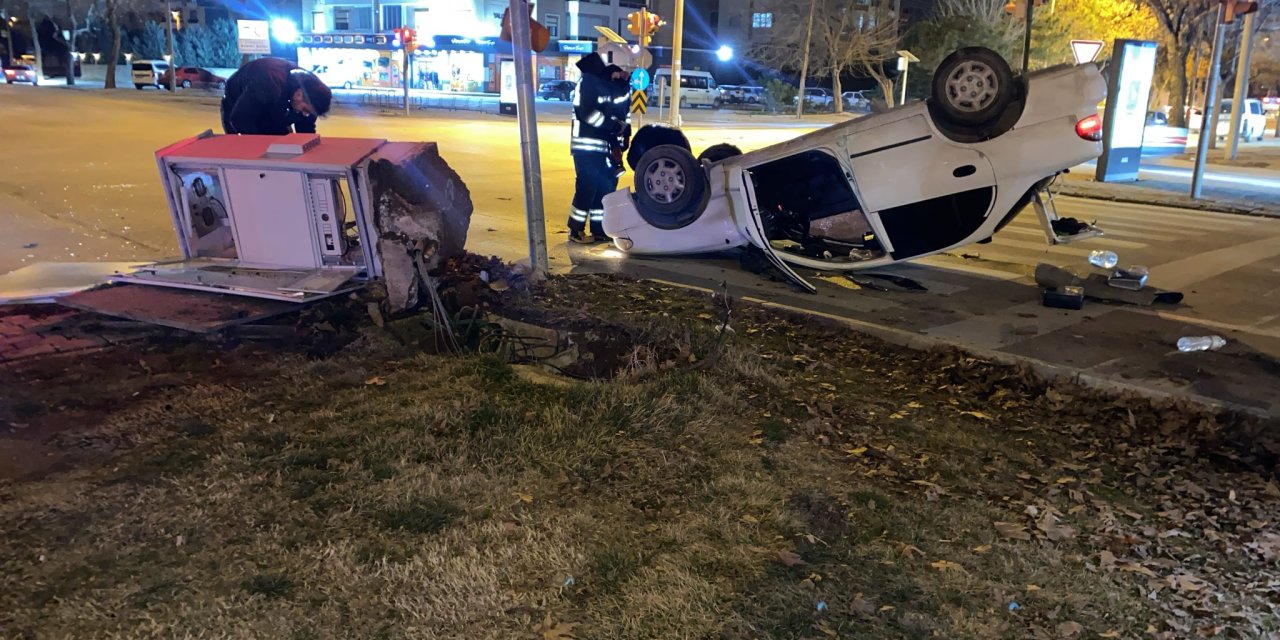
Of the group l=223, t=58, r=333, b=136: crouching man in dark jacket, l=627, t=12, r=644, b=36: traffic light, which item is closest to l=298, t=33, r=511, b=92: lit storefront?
l=627, t=12, r=644, b=36: traffic light

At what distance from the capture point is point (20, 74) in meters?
51.3

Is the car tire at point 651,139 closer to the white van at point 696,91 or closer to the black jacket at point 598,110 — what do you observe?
the black jacket at point 598,110

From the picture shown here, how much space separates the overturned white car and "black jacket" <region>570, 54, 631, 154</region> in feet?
2.77

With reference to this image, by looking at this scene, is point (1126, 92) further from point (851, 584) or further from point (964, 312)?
point (851, 584)

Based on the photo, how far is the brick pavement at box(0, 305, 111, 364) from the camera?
5426mm

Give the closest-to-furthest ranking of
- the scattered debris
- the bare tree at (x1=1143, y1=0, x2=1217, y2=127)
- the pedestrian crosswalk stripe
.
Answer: the scattered debris < the pedestrian crosswalk stripe < the bare tree at (x1=1143, y1=0, x2=1217, y2=127)

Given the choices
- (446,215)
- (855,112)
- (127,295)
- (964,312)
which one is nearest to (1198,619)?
(964,312)

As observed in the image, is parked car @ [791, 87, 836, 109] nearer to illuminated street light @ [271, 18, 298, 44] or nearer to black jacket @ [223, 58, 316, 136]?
illuminated street light @ [271, 18, 298, 44]

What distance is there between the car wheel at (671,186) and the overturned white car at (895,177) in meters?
0.01

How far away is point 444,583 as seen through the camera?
10.5ft

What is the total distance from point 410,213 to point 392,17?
2203 inches

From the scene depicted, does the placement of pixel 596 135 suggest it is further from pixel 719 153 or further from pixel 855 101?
pixel 855 101

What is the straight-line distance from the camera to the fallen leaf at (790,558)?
11.2ft

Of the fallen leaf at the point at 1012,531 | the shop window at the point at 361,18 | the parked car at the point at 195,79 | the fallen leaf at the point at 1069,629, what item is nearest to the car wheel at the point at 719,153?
the fallen leaf at the point at 1012,531
